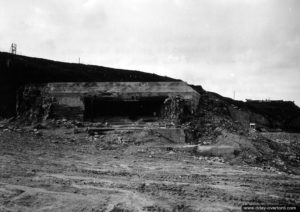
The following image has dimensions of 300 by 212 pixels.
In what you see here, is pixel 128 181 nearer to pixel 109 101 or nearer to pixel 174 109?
pixel 174 109

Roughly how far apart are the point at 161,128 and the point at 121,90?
3950 millimetres

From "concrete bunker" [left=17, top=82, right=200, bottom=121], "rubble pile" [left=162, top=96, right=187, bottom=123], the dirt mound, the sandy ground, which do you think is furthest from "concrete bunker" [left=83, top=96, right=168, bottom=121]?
the sandy ground

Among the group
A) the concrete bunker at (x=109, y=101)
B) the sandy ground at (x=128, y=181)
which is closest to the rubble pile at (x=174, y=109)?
the concrete bunker at (x=109, y=101)

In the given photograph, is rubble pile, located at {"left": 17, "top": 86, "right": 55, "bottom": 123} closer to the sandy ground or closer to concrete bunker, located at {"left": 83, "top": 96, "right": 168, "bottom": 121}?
concrete bunker, located at {"left": 83, "top": 96, "right": 168, "bottom": 121}

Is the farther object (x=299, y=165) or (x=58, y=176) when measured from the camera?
(x=299, y=165)

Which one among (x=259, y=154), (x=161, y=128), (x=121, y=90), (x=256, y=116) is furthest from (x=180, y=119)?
(x=256, y=116)

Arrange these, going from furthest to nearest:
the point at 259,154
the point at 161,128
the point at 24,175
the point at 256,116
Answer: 1. the point at 256,116
2. the point at 161,128
3. the point at 259,154
4. the point at 24,175

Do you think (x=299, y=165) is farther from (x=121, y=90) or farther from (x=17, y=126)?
(x=17, y=126)

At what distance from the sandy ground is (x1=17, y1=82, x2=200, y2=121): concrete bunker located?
465 centimetres

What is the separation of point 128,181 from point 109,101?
9268mm

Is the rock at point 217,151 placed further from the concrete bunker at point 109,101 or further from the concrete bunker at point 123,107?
the concrete bunker at point 123,107

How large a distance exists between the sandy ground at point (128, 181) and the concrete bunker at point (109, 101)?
465 cm

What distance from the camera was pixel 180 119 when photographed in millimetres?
13164

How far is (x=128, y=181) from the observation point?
5602 mm
